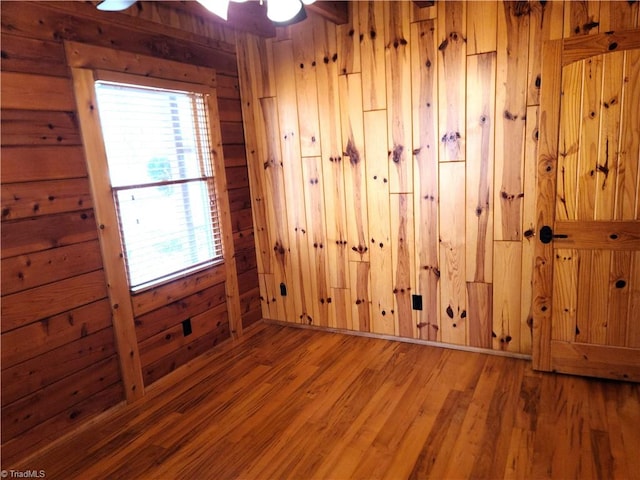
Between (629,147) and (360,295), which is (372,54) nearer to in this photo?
(629,147)

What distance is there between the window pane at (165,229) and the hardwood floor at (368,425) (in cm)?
82

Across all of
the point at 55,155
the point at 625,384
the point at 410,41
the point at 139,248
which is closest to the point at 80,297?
the point at 139,248

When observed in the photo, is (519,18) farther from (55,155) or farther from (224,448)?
(224,448)

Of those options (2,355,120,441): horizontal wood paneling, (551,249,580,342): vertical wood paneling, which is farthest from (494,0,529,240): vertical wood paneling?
(2,355,120,441): horizontal wood paneling

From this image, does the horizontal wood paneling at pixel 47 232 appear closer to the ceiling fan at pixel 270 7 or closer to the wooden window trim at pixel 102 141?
the wooden window trim at pixel 102 141

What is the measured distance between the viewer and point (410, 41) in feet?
9.89

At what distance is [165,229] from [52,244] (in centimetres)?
77

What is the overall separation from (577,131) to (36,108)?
2968 mm

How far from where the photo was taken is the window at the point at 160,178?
2.66 m

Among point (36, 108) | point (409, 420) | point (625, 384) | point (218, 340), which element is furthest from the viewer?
point (218, 340)

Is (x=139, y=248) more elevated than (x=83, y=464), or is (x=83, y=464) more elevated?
(x=139, y=248)

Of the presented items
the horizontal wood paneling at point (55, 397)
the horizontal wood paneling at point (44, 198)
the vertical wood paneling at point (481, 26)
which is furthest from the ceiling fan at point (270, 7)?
the horizontal wood paneling at point (55, 397)

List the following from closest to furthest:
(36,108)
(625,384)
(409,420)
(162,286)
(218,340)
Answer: (36,108), (409,420), (625,384), (162,286), (218,340)

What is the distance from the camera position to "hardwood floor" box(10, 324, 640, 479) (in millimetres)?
2115
